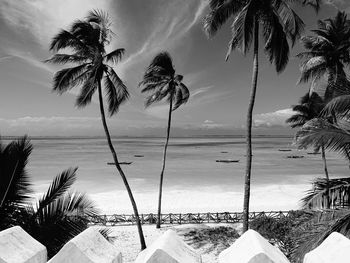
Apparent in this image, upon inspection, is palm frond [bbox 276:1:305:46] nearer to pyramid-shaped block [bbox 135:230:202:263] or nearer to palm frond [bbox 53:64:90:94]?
palm frond [bbox 53:64:90:94]

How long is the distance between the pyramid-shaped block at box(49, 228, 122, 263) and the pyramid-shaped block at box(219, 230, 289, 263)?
65cm

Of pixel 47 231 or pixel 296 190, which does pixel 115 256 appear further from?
pixel 296 190

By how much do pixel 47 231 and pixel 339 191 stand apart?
598cm

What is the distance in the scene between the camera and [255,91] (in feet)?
39.3

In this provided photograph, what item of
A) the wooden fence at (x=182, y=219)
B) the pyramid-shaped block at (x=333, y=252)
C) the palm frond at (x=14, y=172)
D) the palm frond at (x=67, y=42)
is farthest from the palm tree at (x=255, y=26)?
the pyramid-shaped block at (x=333, y=252)

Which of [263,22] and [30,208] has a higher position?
[263,22]

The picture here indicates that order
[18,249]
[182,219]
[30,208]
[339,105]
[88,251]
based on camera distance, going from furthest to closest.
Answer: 1. [182,219]
2. [339,105]
3. [30,208]
4. [18,249]
5. [88,251]

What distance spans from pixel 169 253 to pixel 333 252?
31.7 inches

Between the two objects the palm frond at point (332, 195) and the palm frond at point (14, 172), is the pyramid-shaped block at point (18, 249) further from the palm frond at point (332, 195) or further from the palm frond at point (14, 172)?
the palm frond at point (332, 195)

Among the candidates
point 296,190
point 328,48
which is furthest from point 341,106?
point 296,190

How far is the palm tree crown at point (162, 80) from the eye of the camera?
20438 millimetres

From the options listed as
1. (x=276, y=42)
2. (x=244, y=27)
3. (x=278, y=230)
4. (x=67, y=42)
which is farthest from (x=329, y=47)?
(x=67, y=42)

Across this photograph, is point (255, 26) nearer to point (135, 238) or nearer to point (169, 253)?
point (169, 253)

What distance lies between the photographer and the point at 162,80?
69.2 feet
